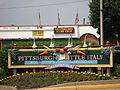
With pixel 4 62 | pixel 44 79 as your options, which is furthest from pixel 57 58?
pixel 4 62

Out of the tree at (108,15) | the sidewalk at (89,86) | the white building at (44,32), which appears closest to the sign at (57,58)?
the sidewalk at (89,86)

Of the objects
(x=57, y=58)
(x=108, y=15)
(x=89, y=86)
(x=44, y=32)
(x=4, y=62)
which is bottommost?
(x=89, y=86)

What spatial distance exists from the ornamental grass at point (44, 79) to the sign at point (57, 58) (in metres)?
0.75

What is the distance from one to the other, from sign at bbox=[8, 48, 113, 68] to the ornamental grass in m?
0.75

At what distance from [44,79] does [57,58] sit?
6.14 feet

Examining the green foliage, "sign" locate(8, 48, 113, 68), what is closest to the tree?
"sign" locate(8, 48, 113, 68)

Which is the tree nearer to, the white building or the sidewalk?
the sidewalk

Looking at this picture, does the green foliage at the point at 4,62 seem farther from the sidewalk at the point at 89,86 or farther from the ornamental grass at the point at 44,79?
the sidewalk at the point at 89,86

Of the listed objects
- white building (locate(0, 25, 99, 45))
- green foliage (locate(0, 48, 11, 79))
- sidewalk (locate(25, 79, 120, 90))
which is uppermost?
white building (locate(0, 25, 99, 45))

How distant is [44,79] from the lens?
1226 centimetres

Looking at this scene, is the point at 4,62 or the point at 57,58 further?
the point at 4,62

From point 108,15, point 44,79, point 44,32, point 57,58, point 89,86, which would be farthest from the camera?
point 44,32

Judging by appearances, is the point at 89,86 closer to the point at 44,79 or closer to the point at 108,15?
the point at 44,79

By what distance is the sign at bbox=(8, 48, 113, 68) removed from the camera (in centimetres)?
1316
